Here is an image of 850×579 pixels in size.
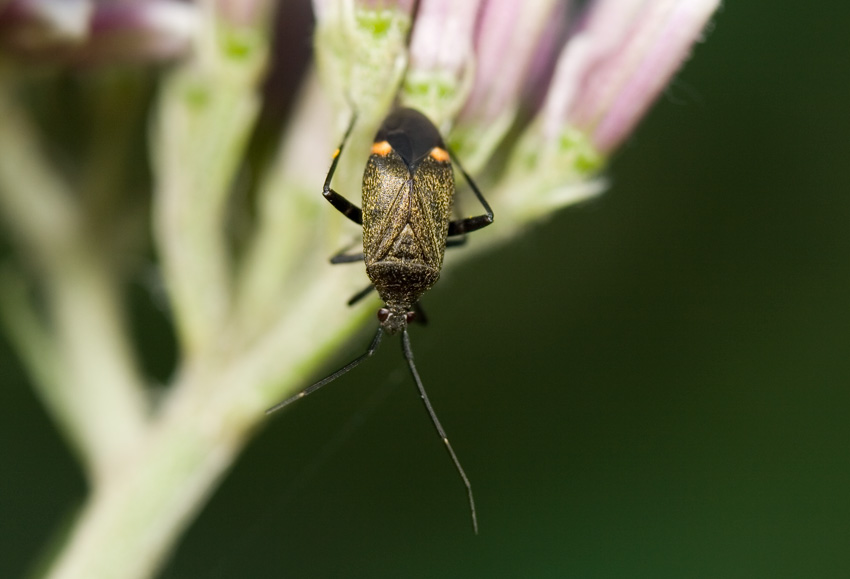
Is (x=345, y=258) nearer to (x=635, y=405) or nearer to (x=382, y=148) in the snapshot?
(x=382, y=148)

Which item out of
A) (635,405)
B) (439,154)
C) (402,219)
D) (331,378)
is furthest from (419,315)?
(635,405)

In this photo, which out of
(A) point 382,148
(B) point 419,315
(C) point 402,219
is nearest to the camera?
(A) point 382,148

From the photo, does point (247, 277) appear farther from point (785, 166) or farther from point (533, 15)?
point (785, 166)

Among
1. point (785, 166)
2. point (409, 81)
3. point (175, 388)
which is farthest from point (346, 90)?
point (785, 166)

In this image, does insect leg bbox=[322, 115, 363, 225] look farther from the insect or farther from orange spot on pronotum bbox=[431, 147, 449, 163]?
orange spot on pronotum bbox=[431, 147, 449, 163]

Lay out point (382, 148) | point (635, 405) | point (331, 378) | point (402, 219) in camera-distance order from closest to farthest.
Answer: point (382, 148) < point (402, 219) < point (331, 378) < point (635, 405)

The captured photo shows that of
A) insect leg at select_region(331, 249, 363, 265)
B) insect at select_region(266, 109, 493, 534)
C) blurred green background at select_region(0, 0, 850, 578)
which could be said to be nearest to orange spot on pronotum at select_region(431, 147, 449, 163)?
insect at select_region(266, 109, 493, 534)

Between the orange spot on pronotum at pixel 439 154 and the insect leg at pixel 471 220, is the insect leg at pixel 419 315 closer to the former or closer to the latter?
the insect leg at pixel 471 220
